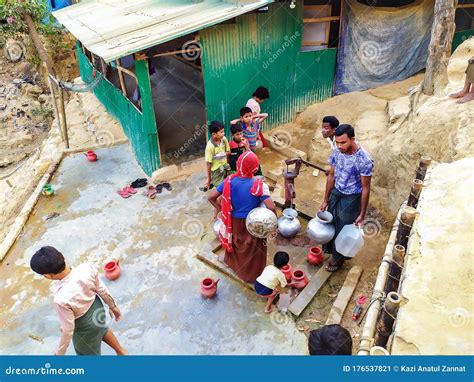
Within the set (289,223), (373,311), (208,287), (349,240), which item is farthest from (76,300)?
(289,223)

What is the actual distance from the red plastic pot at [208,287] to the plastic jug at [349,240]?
1.71 m

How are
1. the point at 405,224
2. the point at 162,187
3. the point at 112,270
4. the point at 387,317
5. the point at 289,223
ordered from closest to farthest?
the point at 387,317
the point at 405,224
the point at 112,270
the point at 289,223
the point at 162,187

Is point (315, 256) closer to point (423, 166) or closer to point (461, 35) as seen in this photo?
point (423, 166)

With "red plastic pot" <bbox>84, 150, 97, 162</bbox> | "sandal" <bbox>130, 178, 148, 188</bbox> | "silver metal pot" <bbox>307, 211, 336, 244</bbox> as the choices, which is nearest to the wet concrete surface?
"sandal" <bbox>130, 178, 148, 188</bbox>

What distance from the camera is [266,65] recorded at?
338 inches

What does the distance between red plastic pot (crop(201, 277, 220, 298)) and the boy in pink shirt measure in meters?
1.46

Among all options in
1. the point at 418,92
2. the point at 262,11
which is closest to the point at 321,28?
the point at 262,11

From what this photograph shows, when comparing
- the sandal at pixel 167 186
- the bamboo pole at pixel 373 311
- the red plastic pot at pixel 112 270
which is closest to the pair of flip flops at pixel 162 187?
the sandal at pixel 167 186

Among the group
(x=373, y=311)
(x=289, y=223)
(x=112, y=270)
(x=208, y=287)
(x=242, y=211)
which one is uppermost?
(x=373, y=311)

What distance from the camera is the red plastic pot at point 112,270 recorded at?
18.1 feet

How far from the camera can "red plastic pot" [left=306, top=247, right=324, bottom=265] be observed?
5.41 metres

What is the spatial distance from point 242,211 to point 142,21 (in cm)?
578

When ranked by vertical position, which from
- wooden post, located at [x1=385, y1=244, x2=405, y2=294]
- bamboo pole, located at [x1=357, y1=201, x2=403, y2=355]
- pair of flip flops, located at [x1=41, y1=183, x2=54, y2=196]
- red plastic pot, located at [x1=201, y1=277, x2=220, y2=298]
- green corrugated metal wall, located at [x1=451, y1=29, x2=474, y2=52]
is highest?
green corrugated metal wall, located at [x1=451, y1=29, x2=474, y2=52]

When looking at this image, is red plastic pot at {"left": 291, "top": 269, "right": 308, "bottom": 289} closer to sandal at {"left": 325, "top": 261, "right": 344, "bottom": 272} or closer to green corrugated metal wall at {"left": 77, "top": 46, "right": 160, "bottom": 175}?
sandal at {"left": 325, "top": 261, "right": 344, "bottom": 272}
